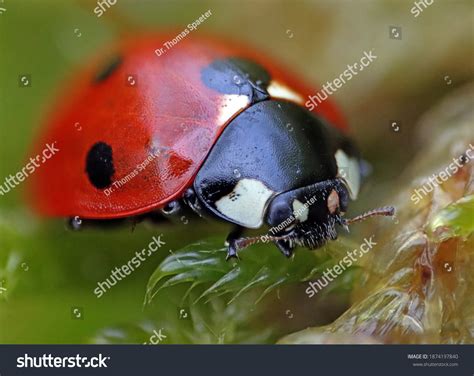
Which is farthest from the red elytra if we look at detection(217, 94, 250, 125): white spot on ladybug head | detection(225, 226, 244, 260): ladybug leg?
detection(225, 226, 244, 260): ladybug leg

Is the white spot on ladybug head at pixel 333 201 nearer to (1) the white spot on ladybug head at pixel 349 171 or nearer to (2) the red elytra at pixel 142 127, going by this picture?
(1) the white spot on ladybug head at pixel 349 171

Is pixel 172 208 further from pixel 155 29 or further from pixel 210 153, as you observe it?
pixel 155 29

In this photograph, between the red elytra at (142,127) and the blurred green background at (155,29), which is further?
the blurred green background at (155,29)

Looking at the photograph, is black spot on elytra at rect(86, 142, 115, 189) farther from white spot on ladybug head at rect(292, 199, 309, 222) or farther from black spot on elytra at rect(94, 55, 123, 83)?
white spot on ladybug head at rect(292, 199, 309, 222)

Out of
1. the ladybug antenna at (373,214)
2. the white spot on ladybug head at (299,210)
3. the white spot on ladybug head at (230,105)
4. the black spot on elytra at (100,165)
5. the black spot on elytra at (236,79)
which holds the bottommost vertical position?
the ladybug antenna at (373,214)

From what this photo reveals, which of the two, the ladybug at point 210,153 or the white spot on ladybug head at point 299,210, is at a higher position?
the ladybug at point 210,153

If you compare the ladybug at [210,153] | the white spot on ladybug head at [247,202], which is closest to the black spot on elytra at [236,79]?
the ladybug at [210,153]
